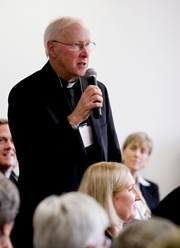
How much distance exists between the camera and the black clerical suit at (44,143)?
291 cm

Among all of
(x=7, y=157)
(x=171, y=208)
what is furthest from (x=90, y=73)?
(x=7, y=157)

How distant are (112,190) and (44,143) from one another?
43 cm

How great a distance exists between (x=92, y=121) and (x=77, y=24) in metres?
0.49

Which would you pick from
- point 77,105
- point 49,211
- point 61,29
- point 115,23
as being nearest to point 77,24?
point 61,29

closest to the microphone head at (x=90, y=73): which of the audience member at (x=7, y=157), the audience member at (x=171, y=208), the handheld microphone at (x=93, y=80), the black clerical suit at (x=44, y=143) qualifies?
the handheld microphone at (x=93, y=80)

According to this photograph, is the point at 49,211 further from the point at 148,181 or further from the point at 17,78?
the point at 148,181

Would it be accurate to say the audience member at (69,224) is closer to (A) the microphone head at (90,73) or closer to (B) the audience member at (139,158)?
(A) the microphone head at (90,73)

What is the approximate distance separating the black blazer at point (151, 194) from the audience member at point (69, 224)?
3.08m

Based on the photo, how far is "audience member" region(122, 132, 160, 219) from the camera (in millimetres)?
5027

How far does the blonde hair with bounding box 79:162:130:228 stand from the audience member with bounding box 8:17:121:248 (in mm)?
264

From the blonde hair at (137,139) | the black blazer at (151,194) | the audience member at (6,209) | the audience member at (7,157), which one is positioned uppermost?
the audience member at (6,209)

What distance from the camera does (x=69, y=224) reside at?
185 centimetres

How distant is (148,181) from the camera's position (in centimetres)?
518

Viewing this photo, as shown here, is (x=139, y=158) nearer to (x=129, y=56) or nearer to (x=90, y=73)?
(x=129, y=56)
